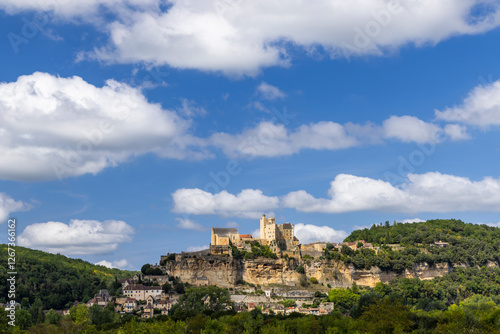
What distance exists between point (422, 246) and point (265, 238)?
3601 centimetres

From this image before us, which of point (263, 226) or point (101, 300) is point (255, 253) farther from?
point (101, 300)

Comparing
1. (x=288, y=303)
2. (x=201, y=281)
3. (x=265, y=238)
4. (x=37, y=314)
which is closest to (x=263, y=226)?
(x=265, y=238)

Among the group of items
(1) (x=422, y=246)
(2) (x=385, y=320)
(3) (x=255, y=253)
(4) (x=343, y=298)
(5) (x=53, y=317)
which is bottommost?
(2) (x=385, y=320)

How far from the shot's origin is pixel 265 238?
114312mm

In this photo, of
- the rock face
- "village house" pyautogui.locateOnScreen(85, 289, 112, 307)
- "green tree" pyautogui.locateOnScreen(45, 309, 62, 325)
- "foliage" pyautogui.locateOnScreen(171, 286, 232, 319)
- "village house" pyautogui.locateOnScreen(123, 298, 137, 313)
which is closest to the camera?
"green tree" pyautogui.locateOnScreen(45, 309, 62, 325)

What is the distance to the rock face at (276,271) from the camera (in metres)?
104

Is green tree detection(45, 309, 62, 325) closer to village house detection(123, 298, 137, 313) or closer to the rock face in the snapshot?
village house detection(123, 298, 137, 313)

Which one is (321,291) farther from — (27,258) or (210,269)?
(27,258)

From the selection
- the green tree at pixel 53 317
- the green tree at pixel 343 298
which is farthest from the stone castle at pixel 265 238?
the green tree at pixel 53 317

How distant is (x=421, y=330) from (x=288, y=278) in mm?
51503

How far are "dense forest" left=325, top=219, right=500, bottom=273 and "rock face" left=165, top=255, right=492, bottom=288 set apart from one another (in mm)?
1587

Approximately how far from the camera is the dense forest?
4414 inches

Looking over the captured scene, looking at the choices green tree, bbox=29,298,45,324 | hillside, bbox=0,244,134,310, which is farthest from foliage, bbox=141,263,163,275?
green tree, bbox=29,298,45,324

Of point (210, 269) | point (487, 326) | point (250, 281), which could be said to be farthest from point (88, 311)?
point (487, 326)
